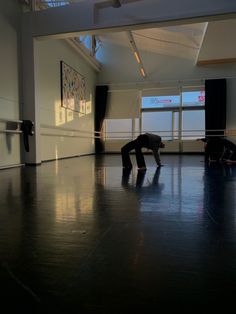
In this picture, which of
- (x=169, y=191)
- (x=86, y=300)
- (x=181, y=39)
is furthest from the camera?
(x=181, y=39)

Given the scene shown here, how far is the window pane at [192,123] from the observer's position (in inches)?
396

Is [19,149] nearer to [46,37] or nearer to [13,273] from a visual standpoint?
[46,37]

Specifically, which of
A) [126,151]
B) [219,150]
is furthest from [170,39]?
[126,151]

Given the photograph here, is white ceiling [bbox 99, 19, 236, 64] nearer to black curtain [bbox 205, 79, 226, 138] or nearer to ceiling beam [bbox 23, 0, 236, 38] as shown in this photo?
black curtain [bbox 205, 79, 226, 138]

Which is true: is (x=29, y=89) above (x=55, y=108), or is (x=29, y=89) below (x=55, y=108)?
above

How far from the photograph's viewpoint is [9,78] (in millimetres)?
5203

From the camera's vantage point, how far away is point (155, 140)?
491cm

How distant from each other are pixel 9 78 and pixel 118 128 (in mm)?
6057

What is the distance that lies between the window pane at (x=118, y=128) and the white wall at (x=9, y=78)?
222 inches

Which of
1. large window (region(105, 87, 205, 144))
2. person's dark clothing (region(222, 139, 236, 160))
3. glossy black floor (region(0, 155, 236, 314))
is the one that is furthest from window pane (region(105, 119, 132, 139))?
glossy black floor (region(0, 155, 236, 314))

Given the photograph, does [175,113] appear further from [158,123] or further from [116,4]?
[116,4]

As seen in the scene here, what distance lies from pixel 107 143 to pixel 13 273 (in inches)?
392

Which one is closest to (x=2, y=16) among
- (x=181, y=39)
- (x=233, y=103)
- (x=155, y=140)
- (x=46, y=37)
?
(x=46, y=37)

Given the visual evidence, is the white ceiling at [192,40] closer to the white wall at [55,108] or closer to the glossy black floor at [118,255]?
the white wall at [55,108]
